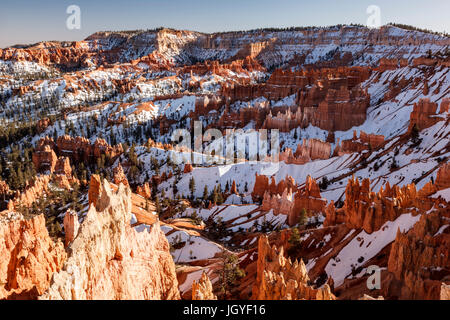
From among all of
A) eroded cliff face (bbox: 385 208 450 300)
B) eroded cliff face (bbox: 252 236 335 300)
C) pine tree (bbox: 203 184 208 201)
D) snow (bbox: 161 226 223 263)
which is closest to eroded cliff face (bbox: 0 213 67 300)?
eroded cliff face (bbox: 252 236 335 300)

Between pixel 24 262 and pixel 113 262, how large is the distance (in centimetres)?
670

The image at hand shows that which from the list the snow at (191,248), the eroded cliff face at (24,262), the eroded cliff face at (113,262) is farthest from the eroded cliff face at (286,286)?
the snow at (191,248)

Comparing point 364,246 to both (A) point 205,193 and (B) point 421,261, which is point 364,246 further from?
(A) point 205,193

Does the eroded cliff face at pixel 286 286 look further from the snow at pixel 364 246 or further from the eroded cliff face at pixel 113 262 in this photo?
the eroded cliff face at pixel 113 262

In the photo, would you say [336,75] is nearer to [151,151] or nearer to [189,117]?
[189,117]

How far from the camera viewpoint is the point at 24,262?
17844mm

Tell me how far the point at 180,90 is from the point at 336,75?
289 ft

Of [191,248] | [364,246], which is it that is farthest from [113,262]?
[191,248]

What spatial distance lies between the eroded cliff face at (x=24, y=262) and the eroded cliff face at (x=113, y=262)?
14.7 feet

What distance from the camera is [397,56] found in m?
163

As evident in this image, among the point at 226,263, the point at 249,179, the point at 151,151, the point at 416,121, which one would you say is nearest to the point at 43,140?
the point at 151,151

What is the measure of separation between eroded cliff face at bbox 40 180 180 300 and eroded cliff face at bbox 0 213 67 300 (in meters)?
4.48

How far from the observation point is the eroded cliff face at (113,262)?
12664 millimetres

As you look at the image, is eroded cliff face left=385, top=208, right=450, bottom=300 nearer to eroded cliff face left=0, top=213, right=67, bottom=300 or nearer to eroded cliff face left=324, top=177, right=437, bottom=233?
eroded cliff face left=324, top=177, right=437, bottom=233
